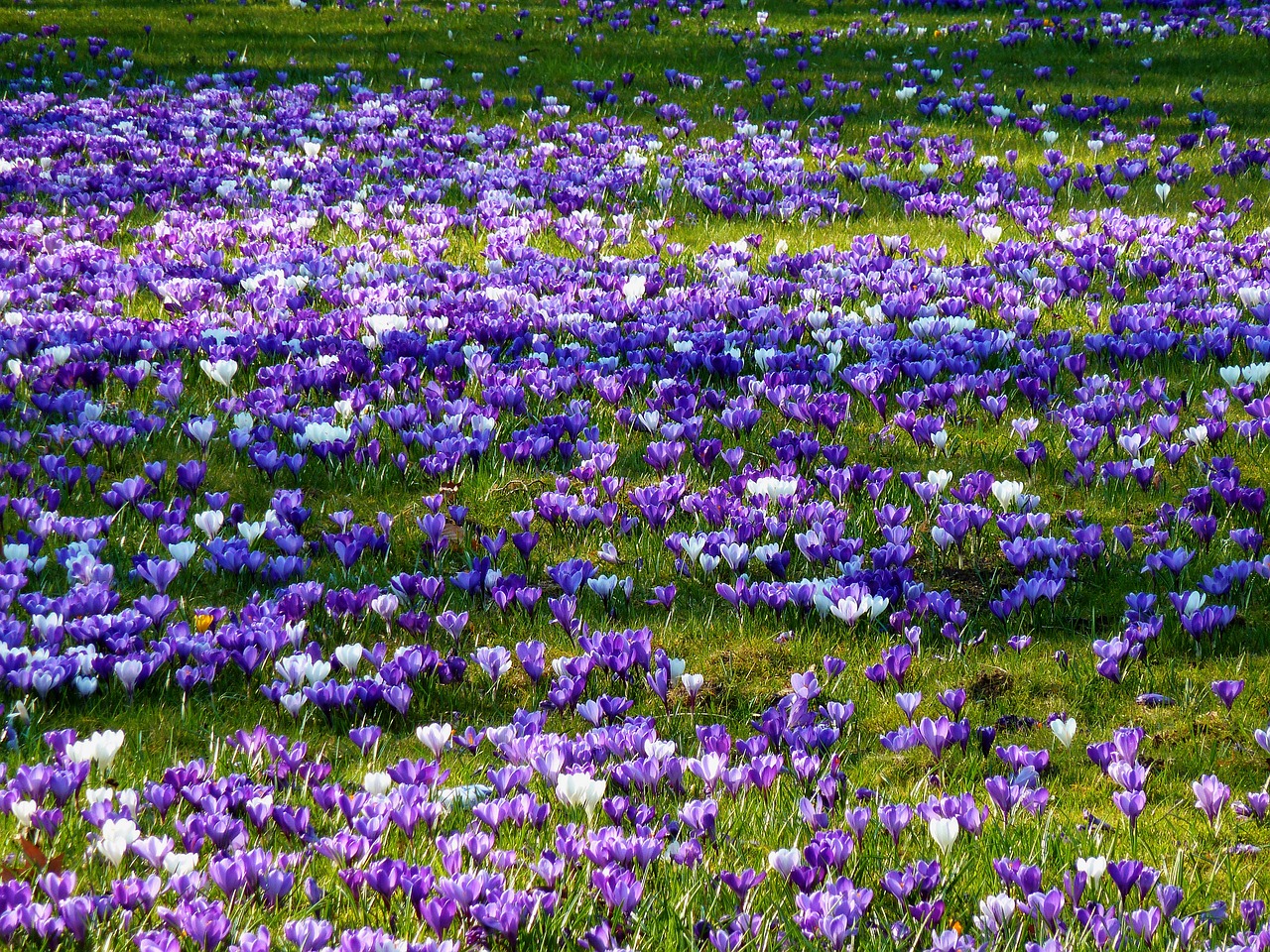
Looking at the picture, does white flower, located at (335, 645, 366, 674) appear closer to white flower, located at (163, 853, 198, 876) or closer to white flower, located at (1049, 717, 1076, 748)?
white flower, located at (163, 853, 198, 876)

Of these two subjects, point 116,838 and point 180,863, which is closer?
point 180,863

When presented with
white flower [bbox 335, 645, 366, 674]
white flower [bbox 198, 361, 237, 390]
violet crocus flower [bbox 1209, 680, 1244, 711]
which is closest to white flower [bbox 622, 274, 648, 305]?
white flower [bbox 198, 361, 237, 390]

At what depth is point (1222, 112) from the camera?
15.2m

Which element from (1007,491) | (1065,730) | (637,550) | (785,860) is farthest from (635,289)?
(785,860)

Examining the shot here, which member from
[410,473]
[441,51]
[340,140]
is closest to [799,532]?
[410,473]

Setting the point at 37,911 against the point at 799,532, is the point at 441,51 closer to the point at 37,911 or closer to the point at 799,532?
the point at 799,532

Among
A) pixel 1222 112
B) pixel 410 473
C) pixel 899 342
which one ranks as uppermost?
pixel 1222 112

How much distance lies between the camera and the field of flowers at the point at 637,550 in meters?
3.53

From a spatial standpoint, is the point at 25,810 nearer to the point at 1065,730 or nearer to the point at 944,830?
the point at 944,830

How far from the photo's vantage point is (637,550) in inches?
234

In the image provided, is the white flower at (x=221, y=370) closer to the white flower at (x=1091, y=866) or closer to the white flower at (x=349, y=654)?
the white flower at (x=349, y=654)

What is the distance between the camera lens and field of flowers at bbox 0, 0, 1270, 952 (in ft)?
11.6

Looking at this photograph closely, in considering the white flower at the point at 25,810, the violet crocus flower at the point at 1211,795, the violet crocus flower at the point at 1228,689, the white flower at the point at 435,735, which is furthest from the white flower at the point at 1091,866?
the white flower at the point at 25,810

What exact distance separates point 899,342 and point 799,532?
262 centimetres
